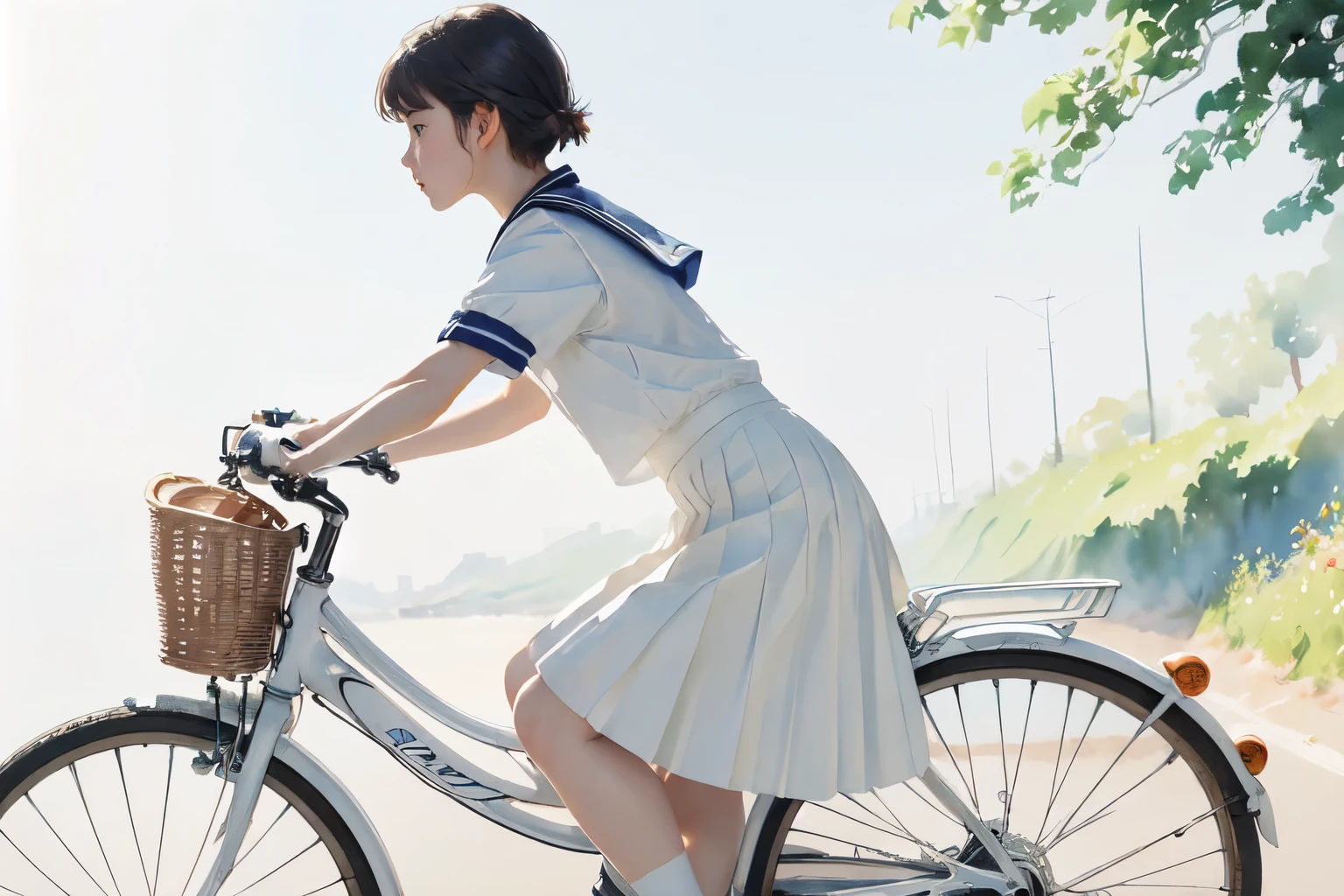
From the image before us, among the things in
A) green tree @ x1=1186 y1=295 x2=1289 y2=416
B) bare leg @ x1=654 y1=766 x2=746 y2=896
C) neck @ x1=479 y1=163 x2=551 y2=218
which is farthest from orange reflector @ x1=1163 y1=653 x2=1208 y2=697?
green tree @ x1=1186 y1=295 x2=1289 y2=416

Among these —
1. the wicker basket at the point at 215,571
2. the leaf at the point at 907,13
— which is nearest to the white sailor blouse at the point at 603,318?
the wicker basket at the point at 215,571

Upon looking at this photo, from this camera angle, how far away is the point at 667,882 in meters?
1.38

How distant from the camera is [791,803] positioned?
153 centimetres

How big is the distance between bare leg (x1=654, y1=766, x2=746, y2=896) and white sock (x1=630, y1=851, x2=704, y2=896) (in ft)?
0.55

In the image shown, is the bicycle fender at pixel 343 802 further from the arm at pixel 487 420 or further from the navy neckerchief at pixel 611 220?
the navy neckerchief at pixel 611 220

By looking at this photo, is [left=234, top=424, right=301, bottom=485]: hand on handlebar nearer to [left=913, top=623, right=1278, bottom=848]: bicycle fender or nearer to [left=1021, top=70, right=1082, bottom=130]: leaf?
[left=913, top=623, right=1278, bottom=848]: bicycle fender

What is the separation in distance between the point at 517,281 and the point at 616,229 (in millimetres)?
174

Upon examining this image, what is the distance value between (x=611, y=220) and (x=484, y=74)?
27cm

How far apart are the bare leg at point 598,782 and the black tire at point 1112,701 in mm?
204

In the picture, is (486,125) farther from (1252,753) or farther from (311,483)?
(1252,753)

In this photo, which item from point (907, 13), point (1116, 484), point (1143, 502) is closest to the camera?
point (907, 13)

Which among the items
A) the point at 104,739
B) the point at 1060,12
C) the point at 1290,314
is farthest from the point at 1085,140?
the point at 104,739

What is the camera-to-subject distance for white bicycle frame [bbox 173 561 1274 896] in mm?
1498

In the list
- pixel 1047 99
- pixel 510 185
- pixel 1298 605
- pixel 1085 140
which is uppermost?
pixel 1047 99
